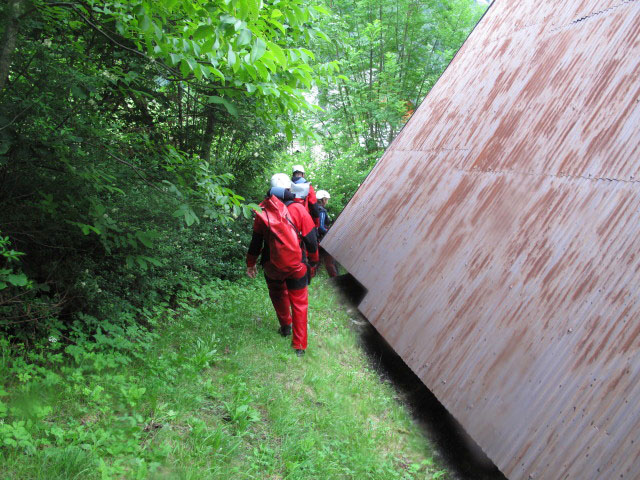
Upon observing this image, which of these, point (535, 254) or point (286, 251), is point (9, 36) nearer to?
point (286, 251)

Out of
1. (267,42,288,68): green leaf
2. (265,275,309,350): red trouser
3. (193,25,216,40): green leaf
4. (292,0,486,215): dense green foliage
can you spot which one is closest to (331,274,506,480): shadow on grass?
(265,275,309,350): red trouser

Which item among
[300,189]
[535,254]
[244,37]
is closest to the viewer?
[244,37]

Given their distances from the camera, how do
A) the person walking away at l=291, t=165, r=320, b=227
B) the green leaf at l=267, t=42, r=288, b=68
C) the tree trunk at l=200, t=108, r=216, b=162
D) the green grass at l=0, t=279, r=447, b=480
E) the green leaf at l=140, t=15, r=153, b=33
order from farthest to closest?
the tree trunk at l=200, t=108, r=216, b=162
the person walking away at l=291, t=165, r=320, b=227
the green leaf at l=140, t=15, r=153, b=33
the green grass at l=0, t=279, r=447, b=480
the green leaf at l=267, t=42, r=288, b=68

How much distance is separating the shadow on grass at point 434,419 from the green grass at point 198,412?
0.59ft

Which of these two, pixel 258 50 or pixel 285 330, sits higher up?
pixel 258 50

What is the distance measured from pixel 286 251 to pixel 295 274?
1.01 ft

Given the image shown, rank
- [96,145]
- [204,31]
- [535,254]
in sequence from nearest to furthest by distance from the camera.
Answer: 1. [204,31]
2. [535,254]
3. [96,145]

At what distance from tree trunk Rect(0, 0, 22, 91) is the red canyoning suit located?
2.70 m

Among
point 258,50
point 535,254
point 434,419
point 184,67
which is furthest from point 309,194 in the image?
point 258,50

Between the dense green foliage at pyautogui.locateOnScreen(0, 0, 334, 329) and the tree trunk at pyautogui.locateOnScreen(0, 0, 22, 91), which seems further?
the dense green foliage at pyautogui.locateOnScreen(0, 0, 334, 329)

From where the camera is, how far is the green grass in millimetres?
2938

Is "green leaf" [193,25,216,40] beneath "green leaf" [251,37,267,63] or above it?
beneath

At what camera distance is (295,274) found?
536cm

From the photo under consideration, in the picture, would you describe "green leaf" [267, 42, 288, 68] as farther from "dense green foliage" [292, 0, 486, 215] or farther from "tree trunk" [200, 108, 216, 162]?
"dense green foliage" [292, 0, 486, 215]
